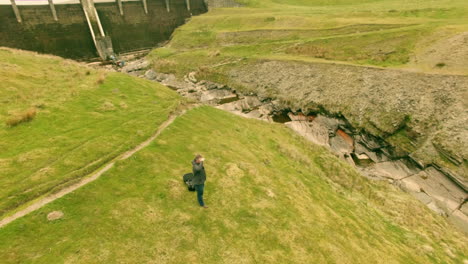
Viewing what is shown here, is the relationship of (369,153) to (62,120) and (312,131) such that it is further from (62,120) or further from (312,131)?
(62,120)

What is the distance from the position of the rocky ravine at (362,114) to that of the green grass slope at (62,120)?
22.6 m

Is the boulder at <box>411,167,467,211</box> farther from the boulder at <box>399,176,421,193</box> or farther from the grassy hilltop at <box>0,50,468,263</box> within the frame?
the grassy hilltop at <box>0,50,468,263</box>

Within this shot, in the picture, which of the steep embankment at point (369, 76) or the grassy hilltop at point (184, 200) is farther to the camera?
the steep embankment at point (369, 76)

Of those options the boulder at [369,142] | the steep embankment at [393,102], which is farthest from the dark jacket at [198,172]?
the boulder at [369,142]

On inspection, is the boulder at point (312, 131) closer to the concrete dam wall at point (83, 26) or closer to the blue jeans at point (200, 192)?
the blue jeans at point (200, 192)

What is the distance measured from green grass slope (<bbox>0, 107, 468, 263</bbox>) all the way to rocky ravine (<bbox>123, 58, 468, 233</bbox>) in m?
5.31

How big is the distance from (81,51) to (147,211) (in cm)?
7696

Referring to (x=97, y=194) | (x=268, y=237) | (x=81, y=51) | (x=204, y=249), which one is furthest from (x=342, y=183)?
(x=81, y=51)

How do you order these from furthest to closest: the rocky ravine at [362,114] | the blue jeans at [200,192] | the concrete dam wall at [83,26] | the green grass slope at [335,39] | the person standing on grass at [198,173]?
1. the concrete dam wall at [83,26]
2. the green grass slope at [335,39]
3. the rocky ravine at [362,114]
4. the blue jeans at [200,192]
5. the person standing on grass at [198,173]

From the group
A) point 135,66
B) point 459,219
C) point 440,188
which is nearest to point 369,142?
point 440,188

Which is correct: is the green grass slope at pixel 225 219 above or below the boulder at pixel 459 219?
above

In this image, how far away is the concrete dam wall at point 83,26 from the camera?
65.2 metres

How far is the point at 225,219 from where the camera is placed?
16.8m

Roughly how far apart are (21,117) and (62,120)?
9.74 feet
